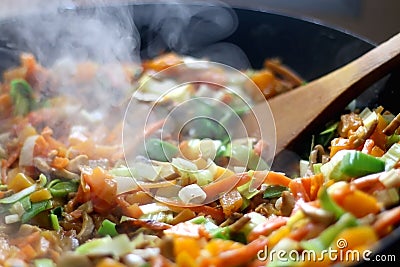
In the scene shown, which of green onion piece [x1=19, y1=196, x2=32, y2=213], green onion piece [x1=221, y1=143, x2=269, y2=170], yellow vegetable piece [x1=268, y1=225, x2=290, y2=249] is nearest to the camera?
yellow vegetable piece [x1=268, y1=225, x2=290, y2=249]

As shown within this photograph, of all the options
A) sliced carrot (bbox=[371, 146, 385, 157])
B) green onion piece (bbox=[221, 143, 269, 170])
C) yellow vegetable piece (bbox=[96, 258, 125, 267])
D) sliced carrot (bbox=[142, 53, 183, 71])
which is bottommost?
green onion piece (bbox=[221, 143, 269, 170])

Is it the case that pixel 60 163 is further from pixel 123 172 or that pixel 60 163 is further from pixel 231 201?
pixel 231 201

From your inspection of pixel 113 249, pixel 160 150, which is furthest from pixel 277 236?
pixel 160 150

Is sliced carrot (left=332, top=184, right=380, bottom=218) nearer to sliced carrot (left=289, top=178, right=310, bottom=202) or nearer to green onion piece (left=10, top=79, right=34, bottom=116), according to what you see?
sliced carrot (left=289, top=178, right=310, bottom=202)

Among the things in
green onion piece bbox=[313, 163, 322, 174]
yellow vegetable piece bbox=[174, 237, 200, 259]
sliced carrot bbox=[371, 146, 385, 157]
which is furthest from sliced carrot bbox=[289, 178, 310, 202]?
yellow vegetable piece bbox=[174, 237, 200, 259]

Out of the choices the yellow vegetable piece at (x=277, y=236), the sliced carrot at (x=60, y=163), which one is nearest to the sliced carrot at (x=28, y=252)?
the sliced carrot at (x=60, y=163)

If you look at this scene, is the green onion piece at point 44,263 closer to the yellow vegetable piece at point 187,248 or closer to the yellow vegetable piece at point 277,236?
the yellow vegetable piece at point 187,248
